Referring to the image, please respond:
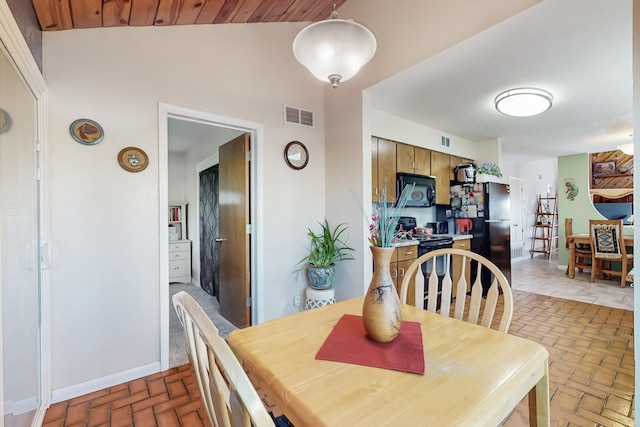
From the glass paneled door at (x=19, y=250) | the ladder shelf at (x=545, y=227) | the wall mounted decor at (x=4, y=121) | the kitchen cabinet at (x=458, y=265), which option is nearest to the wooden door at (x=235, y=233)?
the glass paneled door at (x=19, y=250)

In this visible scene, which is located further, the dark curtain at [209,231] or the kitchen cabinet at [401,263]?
the dark curtain at [209,231]

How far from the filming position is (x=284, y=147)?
293 centimetres

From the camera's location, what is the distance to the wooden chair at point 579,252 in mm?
5131

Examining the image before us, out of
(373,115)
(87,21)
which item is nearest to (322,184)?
(373,115)

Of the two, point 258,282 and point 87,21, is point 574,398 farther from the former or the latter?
point 87,21

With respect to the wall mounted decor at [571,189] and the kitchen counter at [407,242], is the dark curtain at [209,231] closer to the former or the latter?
the kitchen counter at [407,242]

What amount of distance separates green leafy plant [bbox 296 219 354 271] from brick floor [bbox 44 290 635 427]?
4.48 feet

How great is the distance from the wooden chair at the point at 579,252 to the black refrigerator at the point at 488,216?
2.07 metres

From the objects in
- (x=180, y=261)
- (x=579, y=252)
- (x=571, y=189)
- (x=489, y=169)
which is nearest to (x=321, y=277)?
(x=489, y=169)

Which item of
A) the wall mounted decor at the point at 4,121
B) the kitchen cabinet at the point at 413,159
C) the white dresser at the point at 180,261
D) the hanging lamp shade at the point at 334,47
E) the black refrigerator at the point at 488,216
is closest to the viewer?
the wall mounted decor at the point at 4,121

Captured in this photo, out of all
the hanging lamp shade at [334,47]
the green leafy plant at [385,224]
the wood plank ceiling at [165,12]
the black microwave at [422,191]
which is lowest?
the green leafy plant at [385,224]

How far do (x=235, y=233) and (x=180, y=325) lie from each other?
113 centimetres

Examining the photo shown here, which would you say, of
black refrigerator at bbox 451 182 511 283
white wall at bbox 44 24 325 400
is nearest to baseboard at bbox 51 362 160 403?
white wall at bbox 44 24 325 400

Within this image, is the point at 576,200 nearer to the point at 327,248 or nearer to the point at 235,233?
the point at 327,248
